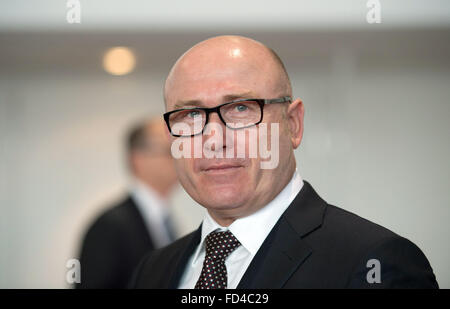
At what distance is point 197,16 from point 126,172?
2.35 m

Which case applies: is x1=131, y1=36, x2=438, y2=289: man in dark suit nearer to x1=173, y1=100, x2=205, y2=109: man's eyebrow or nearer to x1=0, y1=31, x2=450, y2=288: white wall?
x1=173, y1=100, x2=205, y2=109: man's eyebrow

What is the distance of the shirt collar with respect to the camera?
4.99 feet

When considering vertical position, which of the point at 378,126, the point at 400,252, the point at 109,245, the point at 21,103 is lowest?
the point at 109,245

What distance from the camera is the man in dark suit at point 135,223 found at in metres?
2.98

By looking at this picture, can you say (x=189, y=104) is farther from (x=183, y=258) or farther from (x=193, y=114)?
(x=183, y=258)

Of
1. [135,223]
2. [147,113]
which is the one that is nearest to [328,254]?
[135,223]

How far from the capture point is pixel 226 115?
149 centimetres

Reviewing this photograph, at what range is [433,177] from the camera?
3.90m

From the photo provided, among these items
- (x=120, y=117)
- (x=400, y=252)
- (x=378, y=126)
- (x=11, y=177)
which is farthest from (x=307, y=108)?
(x=400, y=252)

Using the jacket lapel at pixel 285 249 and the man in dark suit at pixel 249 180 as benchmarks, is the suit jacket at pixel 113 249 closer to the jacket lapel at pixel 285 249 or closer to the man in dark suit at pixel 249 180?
the man in dark suit at pixel 249 180

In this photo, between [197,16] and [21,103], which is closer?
[197,16]

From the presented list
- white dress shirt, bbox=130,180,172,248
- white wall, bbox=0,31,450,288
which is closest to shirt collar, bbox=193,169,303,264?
white dress shirt, bbox=130,180,172,248

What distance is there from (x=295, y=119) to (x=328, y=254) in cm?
41
